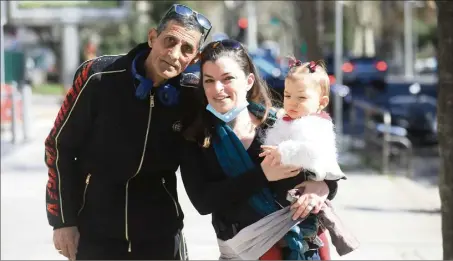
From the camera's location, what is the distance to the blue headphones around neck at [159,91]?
11.2 feet

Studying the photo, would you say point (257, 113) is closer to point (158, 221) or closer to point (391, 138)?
point (158, 221)

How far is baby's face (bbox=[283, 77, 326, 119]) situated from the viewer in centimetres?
311

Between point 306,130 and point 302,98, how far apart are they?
12 cm

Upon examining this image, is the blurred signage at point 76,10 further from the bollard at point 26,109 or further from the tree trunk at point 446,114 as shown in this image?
the tree trunk at point 446,114

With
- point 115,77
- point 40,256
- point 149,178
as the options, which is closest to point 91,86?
point 115,77

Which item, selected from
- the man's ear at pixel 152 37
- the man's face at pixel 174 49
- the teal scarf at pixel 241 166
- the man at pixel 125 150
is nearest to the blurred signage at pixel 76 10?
the man at pixel 125 150

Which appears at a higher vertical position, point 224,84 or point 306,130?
point 224,84

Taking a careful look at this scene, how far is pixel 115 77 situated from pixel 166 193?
1.65 feet

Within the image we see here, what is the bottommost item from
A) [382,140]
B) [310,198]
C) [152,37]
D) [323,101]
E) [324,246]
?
[382,140]

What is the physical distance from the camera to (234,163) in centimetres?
319

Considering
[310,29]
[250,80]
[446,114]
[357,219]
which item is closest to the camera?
[250,80]

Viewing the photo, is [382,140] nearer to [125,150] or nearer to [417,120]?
[417,120]

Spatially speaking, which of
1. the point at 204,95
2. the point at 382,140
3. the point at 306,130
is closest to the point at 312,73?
the point at 306,130

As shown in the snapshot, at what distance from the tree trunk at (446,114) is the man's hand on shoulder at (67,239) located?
88.2 inches
